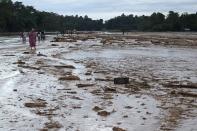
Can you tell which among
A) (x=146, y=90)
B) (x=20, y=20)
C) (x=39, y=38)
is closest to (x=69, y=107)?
(x=146, y=90)

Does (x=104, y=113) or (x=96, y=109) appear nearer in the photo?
(x=104, y=113)

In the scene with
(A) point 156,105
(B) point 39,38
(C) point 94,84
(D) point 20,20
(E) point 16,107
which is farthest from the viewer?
(D) point 20,20

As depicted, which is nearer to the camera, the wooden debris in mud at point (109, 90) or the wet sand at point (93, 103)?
the wet sand at point (93, 103)

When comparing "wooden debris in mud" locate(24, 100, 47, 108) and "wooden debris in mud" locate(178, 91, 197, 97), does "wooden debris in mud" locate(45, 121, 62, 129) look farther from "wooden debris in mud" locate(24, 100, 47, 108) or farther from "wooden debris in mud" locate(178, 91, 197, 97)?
"wooden debris in mud" locate(178, 91, 197, 97)

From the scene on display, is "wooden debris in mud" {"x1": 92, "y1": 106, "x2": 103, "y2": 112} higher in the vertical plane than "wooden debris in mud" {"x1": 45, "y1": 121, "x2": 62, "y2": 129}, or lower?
lower

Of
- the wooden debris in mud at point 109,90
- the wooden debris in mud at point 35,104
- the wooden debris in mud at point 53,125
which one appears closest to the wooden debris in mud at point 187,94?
the wooden debris in mud at point 109,90

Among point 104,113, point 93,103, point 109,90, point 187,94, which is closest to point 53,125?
point 104,113

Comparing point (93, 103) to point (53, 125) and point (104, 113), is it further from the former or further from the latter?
point (53, 125)

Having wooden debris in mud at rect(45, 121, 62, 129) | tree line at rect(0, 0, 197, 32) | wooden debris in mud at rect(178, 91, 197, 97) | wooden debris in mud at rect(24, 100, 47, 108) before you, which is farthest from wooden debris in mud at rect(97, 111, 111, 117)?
tree line at rect(0, 0, 197, 32)

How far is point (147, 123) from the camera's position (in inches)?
412

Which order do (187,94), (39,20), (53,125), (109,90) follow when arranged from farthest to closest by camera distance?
(39,20)
(109,90)
(187,94)
(53,125)

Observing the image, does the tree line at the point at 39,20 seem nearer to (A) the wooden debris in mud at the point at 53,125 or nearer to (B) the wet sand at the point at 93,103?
(B) the wet sand at the point at 93,103

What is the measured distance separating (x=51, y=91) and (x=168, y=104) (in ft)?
12.5

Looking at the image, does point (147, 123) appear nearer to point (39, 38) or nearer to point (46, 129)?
point (46, 129)
